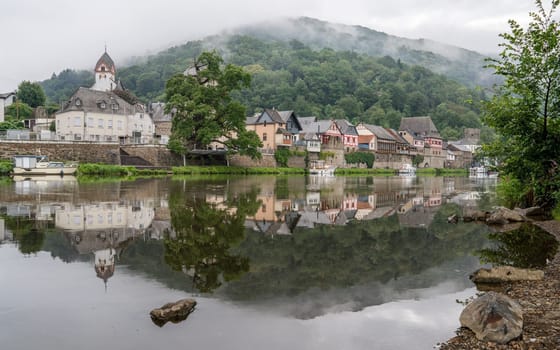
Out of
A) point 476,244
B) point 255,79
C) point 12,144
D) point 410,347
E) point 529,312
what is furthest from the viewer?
point 255,79

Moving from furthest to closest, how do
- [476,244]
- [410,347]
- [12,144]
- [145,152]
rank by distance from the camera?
[145,152]
[12,144]
[476,244]
[410,347]

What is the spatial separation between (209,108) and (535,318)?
52.3m

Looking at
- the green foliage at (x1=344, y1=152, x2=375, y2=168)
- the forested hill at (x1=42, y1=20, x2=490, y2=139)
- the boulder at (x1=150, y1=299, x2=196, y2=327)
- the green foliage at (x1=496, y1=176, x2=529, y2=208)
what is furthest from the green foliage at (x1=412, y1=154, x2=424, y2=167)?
the boulder at (x1=150, y1=299, x2=196, y2=327)

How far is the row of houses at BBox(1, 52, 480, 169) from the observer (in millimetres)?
64312

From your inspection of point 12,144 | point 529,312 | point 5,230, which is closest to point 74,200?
point 5,230

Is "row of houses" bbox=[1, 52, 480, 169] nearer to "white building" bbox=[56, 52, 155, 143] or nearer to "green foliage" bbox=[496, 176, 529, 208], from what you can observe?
"white building" bbox=[56, 52, 155, 143]

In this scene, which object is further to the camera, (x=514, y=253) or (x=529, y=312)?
(x=514, y=253)

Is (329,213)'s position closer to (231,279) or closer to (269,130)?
(231,279)

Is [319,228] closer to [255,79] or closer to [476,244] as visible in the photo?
[476,244]

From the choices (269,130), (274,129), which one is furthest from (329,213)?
(269,130)

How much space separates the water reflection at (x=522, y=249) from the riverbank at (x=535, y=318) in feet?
4.81

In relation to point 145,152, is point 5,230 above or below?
below

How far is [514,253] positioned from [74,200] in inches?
749

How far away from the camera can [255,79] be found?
155 metres
